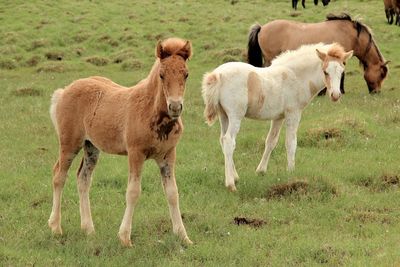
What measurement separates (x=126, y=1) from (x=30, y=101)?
60.9ft

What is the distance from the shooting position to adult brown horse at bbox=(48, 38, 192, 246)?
6.07m

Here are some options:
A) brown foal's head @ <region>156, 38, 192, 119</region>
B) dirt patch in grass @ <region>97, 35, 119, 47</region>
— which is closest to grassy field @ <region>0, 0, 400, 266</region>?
brown foal's head @ <region>156, 38, 192, 119</region>

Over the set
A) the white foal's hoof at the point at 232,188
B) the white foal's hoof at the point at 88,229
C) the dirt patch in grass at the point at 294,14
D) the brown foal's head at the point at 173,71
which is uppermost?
the brown foal's head at the point at 173,71

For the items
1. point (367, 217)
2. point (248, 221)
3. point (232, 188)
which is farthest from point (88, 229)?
point (367, 217)

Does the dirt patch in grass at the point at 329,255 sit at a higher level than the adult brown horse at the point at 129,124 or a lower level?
lower

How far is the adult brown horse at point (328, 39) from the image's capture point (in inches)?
648

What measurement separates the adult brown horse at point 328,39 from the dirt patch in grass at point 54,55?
912cm

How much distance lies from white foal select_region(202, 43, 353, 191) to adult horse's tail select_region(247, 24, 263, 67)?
24.0 feet

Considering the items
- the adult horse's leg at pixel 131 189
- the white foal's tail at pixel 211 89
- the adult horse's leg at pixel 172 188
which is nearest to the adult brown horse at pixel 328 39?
the white foal's tail at pixel 211 89

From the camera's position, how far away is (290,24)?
17062 mm

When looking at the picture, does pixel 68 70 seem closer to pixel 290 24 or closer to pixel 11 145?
pixel 290 24

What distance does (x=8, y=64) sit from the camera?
2238 centimetres

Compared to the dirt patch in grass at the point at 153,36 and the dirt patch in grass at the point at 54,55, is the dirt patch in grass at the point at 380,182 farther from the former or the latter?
the dirt patch in grass at the point at 153,36

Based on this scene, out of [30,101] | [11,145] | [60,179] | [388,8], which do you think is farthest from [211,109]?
[388,8]
